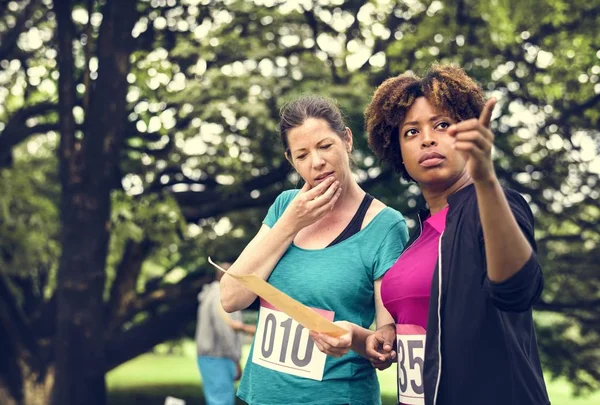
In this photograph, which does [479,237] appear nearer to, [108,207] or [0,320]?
[108,207]

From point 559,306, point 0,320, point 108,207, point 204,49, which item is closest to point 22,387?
point 0,320

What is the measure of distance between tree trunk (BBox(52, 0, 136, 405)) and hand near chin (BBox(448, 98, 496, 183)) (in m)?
8.21

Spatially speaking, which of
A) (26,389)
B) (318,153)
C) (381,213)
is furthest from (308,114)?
(26,389)

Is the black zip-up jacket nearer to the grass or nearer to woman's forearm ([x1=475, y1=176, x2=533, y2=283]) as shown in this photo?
woman's forearm ([x1=475, y1=176, x2=533, y2=283])

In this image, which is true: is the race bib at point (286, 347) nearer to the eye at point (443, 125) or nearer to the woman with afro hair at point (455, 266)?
the woman with afro hair at point (455, 266)

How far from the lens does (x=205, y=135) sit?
10367 millimetres

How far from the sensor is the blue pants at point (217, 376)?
28.7 ft

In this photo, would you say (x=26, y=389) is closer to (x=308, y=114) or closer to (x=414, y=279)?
(x=308, y=114)

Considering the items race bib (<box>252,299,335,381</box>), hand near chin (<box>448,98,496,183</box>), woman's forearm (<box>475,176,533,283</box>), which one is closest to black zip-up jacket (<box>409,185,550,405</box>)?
woman's forearm (<box>475,176,533,283</box>)

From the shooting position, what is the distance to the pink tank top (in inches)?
92.5

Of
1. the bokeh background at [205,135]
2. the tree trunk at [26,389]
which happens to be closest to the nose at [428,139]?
the bokeh background at [205,135]

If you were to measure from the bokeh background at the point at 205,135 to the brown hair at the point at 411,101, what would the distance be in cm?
598

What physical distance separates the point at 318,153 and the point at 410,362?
0.79 meters

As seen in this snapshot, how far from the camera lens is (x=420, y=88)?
2.52 metres
